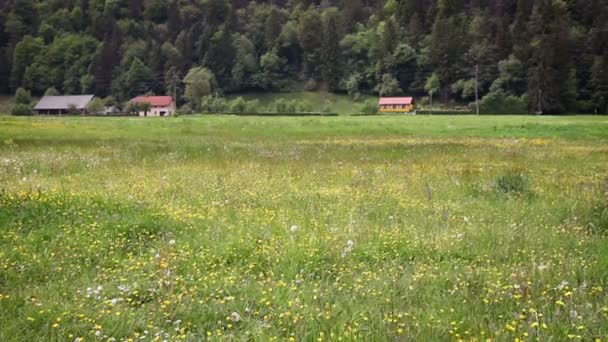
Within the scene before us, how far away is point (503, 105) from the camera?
12131 centimetres

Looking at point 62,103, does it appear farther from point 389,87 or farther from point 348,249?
point 348,249

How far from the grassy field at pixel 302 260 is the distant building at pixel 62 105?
157106mm

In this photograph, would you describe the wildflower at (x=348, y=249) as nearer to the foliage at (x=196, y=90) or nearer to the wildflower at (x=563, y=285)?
the wildflower at (x=563, y=285)

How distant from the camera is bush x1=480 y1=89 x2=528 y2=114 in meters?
119

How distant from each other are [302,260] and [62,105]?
177493 mm

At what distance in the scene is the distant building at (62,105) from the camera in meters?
158

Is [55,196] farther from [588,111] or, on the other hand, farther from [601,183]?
[588,111]

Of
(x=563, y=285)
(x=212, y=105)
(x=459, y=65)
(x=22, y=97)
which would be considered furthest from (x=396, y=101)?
(x=563, y=285)

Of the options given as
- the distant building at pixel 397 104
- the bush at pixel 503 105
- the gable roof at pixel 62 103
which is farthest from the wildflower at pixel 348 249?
the gable roof at pixel 62 103

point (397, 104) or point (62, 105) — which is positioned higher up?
point (62, 105)

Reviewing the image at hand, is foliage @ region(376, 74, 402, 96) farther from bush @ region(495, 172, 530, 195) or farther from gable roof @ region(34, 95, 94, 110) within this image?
bush @ region(495, 172, 530, 195)

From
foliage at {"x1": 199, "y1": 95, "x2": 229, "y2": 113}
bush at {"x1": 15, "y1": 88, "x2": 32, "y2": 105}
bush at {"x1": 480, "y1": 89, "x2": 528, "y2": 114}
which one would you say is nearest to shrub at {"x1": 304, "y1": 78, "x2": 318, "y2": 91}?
foliage at {"x1": 199, "y1": 95, "x2": 229, "y2": 113}

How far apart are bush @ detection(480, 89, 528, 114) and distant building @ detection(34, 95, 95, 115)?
366ft

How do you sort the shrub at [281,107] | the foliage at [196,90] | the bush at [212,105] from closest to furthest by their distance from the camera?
the shrub at [281,107] < the bush at [212,105] < the foliage at [196,90]
